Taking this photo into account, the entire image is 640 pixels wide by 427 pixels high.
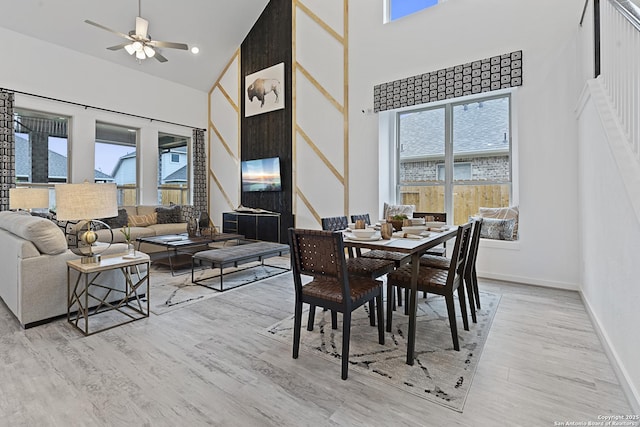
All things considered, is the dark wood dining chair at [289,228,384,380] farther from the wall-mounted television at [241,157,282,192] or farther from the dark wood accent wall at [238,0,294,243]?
the wall-mounted television at [241,157,282,192]

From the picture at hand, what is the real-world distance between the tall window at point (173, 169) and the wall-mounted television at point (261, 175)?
1654 millimetres

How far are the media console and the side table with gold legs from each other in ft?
10.7

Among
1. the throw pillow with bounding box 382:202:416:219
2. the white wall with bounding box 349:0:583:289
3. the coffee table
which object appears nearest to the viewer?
the white wall with bounding box 349:0:583:289

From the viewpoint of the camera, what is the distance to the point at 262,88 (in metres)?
6.69

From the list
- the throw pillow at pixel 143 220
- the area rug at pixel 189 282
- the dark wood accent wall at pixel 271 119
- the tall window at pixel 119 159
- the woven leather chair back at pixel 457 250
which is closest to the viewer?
the woven leather chair back at pixel 457 250

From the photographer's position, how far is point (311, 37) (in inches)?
231

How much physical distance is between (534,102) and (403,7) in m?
2.53

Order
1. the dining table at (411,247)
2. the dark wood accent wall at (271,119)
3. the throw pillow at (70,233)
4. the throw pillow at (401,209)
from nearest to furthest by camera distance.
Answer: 1. the dining table at (411,247)
2. the throw pillow at (70,233)
3. the throw pillow at (401,209)
4. the dark wood accent wall at (271,119)

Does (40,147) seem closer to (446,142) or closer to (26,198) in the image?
(26,198)

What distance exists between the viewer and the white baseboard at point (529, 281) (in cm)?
365

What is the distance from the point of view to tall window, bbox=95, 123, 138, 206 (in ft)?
20.3

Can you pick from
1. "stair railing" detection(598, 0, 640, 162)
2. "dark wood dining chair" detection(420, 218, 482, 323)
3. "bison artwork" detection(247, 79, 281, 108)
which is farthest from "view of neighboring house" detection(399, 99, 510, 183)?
"bison artwork" detection(247, 79, 281, 108)

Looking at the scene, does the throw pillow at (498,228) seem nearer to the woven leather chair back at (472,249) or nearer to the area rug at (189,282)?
the woven leather chair back at (472,249)

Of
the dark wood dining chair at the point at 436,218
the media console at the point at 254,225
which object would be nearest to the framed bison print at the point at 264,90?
the media console at the point at 254,225
